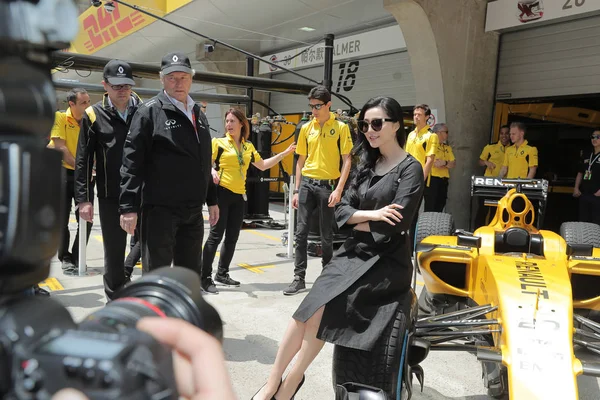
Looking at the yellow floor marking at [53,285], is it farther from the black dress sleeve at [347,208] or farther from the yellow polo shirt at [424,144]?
the yellow polo shirt at [424,144]

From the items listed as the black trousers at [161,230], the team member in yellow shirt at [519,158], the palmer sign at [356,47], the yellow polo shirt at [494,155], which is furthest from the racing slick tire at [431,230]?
the palmer sign at [356,47]

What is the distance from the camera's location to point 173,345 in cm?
66

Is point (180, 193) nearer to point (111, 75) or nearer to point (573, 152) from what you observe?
point (111, 75)

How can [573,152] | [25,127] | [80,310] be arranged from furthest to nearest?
[573,152] → [80,310] → [25,127]

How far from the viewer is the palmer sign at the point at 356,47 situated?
10.1 metres

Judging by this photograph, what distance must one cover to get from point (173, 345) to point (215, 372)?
0.23 ft

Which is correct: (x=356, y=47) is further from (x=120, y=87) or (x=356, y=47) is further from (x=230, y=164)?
(x=120, y=87)

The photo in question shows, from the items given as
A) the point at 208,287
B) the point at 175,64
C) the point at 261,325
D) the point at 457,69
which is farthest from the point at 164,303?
the point at 457,69

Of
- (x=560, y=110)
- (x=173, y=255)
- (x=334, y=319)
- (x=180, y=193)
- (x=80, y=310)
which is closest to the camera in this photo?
(x=334, y=319)

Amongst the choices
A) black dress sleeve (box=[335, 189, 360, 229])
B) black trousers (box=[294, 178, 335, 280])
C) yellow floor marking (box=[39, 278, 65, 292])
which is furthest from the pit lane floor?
black dress sleeve (box=[335, 189, 360, 229])

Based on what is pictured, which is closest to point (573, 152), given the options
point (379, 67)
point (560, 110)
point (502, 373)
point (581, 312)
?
point (560, 110)

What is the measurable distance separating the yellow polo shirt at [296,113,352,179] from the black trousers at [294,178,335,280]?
0.43 feet

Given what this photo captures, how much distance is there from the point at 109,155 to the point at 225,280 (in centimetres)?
198

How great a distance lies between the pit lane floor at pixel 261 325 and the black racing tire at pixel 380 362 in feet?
2.08
